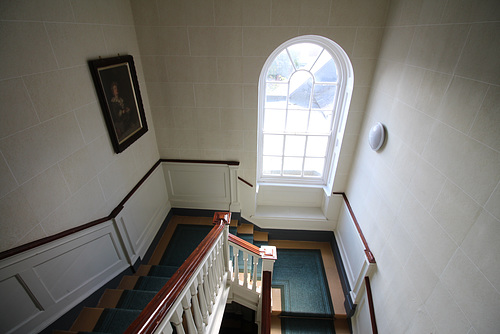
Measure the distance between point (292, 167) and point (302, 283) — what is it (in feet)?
5.47

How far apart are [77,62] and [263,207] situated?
2.98 metres

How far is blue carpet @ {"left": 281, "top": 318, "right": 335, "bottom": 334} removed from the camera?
3.02m

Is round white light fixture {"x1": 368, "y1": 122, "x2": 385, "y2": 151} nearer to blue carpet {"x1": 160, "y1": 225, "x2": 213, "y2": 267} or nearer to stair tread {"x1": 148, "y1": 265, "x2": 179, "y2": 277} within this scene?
blue carpet {"x1": 160, "y1": 225, "x2": 213, "y2": 267}

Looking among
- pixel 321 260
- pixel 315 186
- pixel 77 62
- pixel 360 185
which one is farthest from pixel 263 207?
pixel 77 62

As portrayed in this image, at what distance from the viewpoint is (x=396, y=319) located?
6.52ft

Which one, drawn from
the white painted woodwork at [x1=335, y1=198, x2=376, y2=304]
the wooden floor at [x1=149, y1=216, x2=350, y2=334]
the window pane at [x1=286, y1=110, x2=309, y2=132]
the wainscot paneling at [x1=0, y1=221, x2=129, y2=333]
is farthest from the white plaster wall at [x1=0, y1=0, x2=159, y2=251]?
the white painted woodwork at [x1=335, y1=198, x2=376, y2=304]

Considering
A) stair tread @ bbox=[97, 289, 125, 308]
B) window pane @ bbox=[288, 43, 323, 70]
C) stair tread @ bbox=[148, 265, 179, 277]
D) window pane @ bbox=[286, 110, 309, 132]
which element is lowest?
stair tread @ bbox=[148, 265, 179, 277]

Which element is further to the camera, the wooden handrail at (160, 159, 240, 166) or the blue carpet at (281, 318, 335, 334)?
the wooden handrail at (160, 159, 240, 166)

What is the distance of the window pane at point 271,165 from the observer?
3.64 m

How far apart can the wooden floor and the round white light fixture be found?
200 centimetres

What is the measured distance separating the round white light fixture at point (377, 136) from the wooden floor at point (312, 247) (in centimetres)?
200

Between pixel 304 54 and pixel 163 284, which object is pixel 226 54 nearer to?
pixel 304 54

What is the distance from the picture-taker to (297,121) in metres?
3.33

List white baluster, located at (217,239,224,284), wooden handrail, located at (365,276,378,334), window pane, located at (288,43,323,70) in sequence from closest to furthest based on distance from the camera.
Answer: white baluster, located at (217,239,224,284)
wooden handrail, located at (365,276,378,334)
window pane, located at (288,43,323,70)
